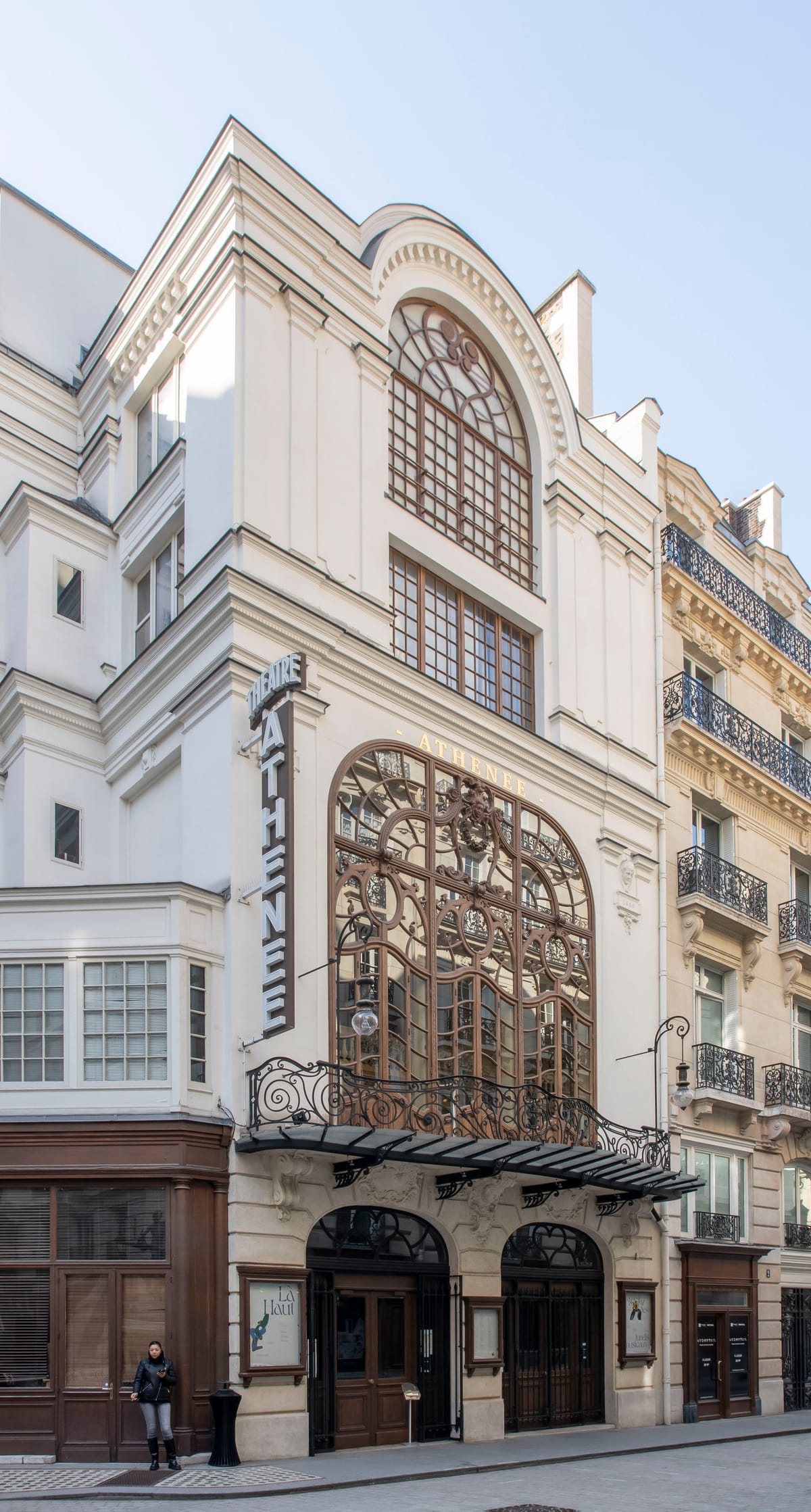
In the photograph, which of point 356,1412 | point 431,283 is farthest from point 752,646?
point 356,1412

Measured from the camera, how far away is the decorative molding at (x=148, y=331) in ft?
73.4

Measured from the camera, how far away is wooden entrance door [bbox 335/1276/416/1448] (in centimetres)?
1822

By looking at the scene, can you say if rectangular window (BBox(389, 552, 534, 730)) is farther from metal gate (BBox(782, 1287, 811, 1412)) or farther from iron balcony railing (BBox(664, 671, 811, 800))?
metal gate (BBox(782, 1287, 811, 1412))

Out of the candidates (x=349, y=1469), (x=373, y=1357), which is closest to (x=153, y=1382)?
(x=349, y=1469)

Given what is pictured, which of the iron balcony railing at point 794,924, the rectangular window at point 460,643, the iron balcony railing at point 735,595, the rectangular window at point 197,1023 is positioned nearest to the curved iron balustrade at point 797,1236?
the iron balcony railing at point 794,924

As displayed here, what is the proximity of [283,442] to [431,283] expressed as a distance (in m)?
6.26

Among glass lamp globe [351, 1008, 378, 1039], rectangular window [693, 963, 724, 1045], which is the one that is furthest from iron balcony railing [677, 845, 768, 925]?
glass lamp globe [351, 1008, 378, 1039]

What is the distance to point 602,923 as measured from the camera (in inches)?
979

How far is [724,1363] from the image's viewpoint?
83.7 ft

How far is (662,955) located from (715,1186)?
4586 mm

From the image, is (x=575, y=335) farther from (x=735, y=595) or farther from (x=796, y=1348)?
(x=796, y=1348)

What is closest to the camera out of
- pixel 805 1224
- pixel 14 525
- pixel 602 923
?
pixel 14 525

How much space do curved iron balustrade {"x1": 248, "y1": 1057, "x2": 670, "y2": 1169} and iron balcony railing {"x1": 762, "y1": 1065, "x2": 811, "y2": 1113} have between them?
5034 mm

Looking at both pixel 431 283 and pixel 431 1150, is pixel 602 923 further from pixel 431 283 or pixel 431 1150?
pixel 431 283
